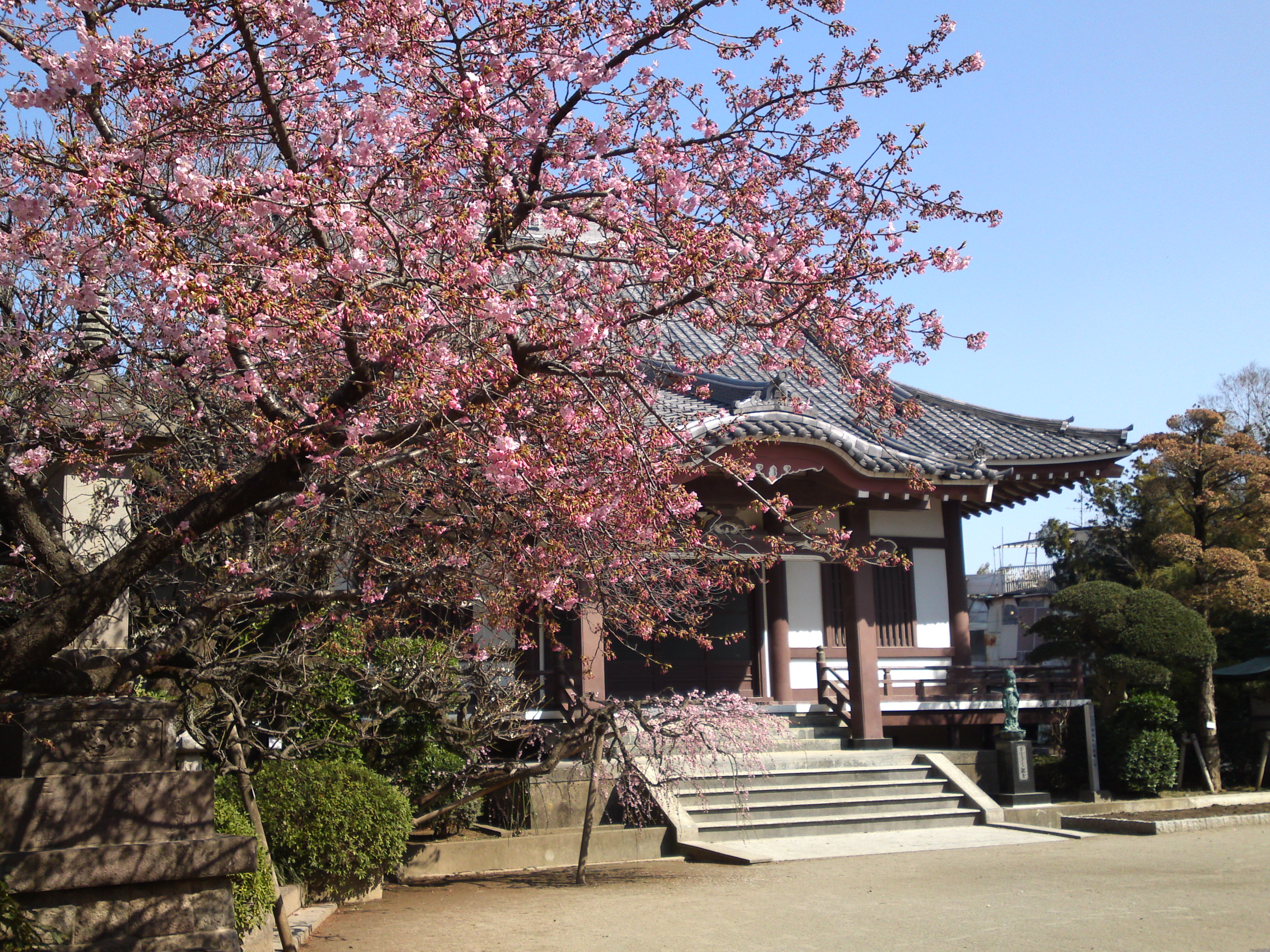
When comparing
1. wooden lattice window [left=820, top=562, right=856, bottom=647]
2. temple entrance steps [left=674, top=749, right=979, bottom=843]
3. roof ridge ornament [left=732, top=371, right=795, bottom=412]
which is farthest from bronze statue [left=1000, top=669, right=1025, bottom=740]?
roof ridge ornament [left=732, top=371, right=795, bottom=412]

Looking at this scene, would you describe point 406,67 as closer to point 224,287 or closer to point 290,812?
point 224,287

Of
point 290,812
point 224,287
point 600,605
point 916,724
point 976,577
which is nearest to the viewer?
point 224,287

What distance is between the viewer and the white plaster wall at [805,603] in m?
15.3

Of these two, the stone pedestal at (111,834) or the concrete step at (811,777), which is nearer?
the stone pedestal at (111,834)

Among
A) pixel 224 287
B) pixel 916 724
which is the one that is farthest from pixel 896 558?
pixel 916 724

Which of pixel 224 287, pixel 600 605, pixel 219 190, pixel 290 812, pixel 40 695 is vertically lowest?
pixel 290 812

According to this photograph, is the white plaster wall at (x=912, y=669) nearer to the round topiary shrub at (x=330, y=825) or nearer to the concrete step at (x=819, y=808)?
the concrete step at (x=819, y=808)

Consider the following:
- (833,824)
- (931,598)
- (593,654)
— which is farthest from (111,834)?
(931,598)

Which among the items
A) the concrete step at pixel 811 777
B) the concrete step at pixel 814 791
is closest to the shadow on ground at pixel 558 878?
the concrete step at pixel 814 791

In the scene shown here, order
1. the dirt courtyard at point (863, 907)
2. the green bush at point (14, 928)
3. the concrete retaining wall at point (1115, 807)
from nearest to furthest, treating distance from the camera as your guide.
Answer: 1. the green bush at point (14, 928)
2. the dirt courtyard at point (863, 907)
3. the concrete retaining wall at point (1115, 807)

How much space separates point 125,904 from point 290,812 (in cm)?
304

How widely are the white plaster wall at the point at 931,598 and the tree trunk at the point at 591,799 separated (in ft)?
23.8

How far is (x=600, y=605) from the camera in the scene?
23.4ft

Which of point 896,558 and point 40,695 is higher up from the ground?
point 896,558
